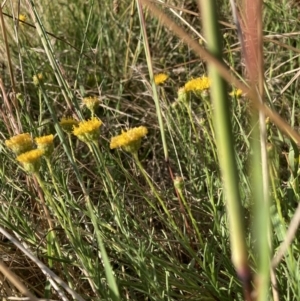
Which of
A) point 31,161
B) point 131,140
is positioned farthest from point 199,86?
point 31,161

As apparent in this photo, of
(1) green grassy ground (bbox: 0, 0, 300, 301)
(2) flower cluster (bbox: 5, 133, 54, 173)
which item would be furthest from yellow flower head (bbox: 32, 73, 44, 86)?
(2) flower cluster (bbox: 5, 133, 54, 173)

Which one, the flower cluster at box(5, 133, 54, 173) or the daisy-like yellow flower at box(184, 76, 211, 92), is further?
the daisy-like yellow flower at box(184, 76, 211, 92)

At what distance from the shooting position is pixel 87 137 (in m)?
0.71

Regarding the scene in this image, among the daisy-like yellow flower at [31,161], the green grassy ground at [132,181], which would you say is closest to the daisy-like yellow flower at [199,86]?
the green grassy ground at [132,181]

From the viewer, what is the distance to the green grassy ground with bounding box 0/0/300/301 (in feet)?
2.25

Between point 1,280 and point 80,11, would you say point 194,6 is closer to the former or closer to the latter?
point 80,11

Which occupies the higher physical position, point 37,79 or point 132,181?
point 37,79

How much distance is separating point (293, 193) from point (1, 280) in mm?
419

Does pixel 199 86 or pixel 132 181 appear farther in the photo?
pixel 199 86

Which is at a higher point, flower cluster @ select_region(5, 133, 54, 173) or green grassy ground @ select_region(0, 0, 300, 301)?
flower cluster @ select_region(5, 133, 54, 173)

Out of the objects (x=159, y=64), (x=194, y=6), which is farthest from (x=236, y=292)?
(x=194, y=6)

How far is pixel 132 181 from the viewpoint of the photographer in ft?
2.35

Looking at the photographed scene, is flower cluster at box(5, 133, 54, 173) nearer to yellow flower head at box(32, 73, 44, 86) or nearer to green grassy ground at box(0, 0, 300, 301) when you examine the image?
green grassy ground at box(0, 0, 300, 301)

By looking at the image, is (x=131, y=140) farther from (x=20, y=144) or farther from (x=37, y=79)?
(x=37, y=79)
